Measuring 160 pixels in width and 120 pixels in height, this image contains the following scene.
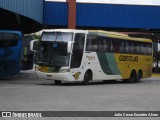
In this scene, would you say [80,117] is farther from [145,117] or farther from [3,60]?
[3,60]

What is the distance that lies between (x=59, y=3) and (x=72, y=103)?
1026 inches

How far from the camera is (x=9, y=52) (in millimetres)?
30062

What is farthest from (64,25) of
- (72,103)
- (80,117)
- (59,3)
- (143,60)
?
(80,117)

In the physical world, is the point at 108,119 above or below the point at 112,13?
below

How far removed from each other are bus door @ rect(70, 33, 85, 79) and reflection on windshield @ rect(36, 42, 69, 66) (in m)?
0.44

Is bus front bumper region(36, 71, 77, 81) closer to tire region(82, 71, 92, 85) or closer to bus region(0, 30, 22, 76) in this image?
tire region(82, 71, 92, 85)

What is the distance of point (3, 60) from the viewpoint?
30.0 m

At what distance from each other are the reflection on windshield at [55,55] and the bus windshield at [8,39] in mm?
5140

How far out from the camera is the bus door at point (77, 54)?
25.1m

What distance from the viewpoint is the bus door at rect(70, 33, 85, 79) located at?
989 inches

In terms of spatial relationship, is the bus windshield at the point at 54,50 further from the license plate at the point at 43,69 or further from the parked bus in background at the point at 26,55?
the parked bus in background at the point at 26,55

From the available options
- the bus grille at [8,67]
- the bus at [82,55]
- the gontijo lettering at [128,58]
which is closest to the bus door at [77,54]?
the bus at [82,55]

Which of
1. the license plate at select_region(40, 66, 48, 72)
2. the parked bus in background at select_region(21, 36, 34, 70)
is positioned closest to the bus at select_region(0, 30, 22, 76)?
the parked bus in background at select_region(21, 36, 34, 70)

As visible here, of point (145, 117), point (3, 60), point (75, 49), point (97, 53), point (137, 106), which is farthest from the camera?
point (3, 60)
